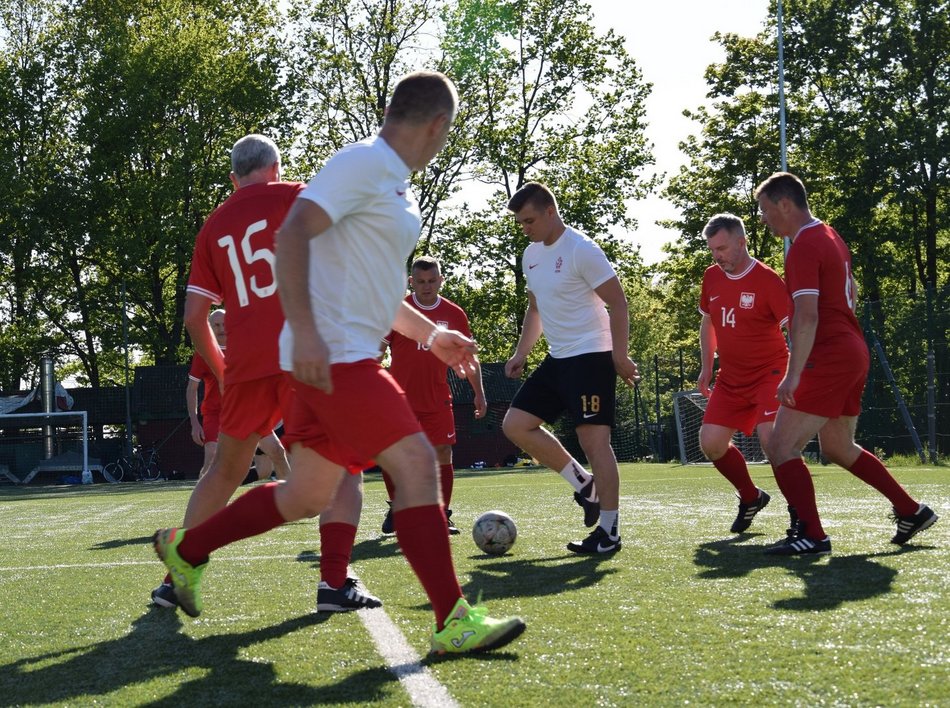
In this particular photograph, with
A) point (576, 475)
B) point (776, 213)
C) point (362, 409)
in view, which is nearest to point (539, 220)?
point (776, 213)

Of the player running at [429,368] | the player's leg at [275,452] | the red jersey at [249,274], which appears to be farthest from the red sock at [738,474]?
the player's leg at [275,452]

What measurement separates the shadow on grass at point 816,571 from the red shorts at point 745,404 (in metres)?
1.44

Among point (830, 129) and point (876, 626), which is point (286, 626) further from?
point (830, 129)

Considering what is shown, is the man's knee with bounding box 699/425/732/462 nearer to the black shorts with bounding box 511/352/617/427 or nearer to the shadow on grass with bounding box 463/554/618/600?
the black shorts with bounding box 511/352/617/427

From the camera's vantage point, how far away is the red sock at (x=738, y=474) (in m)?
7.62

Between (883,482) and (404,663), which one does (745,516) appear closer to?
(883,482)

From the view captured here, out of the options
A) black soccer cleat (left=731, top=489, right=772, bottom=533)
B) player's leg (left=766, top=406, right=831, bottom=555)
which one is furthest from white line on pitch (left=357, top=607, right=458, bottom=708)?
black soccer cleat (left=731, top=489, right=772, bottom=533)

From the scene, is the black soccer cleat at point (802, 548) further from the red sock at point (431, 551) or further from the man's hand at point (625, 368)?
the red sock at point (431, 551)

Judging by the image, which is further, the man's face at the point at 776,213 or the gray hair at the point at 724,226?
the gray hair at the point at 724,226

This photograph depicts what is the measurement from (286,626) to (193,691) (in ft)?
3.68

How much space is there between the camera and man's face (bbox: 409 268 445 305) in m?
8.71

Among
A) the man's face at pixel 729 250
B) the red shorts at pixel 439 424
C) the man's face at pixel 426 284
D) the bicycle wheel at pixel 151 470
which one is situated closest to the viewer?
the man's face at pixel 729 250

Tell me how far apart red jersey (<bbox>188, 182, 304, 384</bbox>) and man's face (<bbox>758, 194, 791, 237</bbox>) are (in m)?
2.77

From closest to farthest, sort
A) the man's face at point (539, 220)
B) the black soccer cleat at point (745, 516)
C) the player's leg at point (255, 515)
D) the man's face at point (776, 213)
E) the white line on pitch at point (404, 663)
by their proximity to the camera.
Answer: the white line on pitch at point (404, 663) → the player's leg at point (255, 515) → the man's face at point (776, 213) → the man's face at point (539, 220) → the black soccer cleat at point (745, 516)
